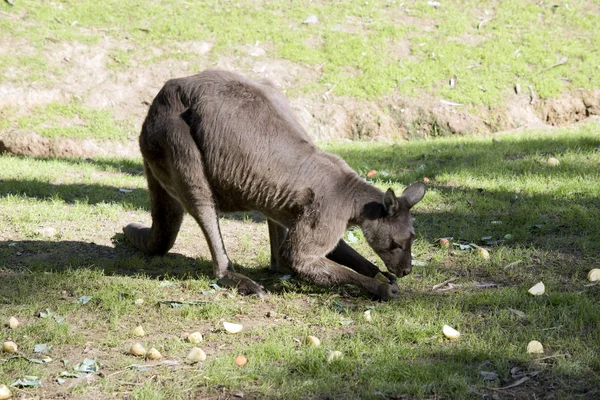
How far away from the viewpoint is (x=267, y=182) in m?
5.66

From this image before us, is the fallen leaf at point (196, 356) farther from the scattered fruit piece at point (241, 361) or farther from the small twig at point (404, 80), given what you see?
the small twig at point (404, 80)

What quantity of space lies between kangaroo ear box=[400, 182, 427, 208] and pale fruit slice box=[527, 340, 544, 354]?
158 centimetres

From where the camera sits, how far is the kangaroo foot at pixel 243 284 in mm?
5574

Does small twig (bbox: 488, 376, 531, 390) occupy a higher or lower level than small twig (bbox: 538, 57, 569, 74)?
lower

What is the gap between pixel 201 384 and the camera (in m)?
4.09

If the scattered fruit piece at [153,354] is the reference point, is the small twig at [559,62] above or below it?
Answer: above

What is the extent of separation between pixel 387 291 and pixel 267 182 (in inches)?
50.2

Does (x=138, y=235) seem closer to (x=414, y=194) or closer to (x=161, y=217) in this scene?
(x=161, y=217)

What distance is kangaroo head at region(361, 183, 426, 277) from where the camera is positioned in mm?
5559

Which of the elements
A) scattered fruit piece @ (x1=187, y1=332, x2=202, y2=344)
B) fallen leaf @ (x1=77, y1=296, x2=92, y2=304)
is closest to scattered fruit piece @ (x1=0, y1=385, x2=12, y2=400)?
scattered fruit piece @ (x1=187, y1=332, x2=202, y2=344)

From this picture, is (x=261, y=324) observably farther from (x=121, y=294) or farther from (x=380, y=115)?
(x=380, y=115)

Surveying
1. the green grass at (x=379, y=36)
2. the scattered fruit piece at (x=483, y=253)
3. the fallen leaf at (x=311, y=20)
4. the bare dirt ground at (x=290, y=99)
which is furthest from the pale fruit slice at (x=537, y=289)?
the fallen leaf at (x=311, y=20)

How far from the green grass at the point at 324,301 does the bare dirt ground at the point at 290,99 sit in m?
2.67

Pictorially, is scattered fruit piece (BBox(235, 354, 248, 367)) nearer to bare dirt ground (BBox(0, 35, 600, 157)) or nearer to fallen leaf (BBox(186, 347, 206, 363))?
fallen leaf (BBox(186, 347, 206, 363))
